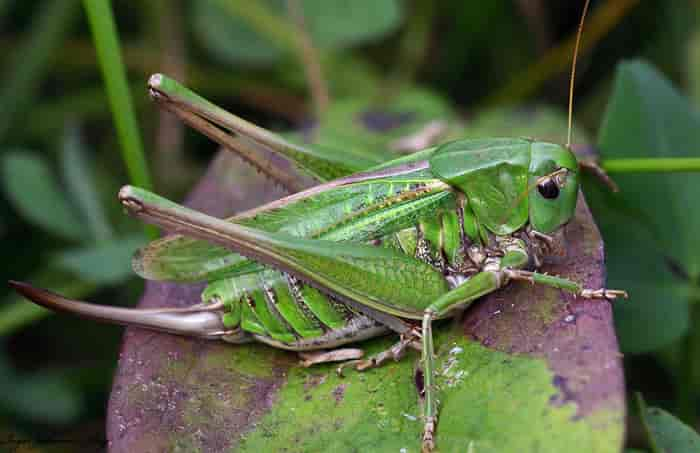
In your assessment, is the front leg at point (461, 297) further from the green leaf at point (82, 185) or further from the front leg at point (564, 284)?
the green leaf at point (82, 185)

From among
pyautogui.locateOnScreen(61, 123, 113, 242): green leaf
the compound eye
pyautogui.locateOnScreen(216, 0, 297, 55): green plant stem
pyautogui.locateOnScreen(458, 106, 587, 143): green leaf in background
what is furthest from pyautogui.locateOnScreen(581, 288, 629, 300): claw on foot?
pyautogui.locateOnScreen(216, 0, 297, 55): green plant stem

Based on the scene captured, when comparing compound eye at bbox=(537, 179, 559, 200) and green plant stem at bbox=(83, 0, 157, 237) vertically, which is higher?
green plant stem at bbox=(83, 0, 157, 237)

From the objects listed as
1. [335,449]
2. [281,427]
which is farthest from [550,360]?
[281,427]

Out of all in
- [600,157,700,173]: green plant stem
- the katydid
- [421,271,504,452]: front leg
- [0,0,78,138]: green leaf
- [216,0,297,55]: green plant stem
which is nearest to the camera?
[421,271,504,452]: front leg

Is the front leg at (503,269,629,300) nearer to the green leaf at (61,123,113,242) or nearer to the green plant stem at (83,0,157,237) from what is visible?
the green plant stem at (83,0,157,237)

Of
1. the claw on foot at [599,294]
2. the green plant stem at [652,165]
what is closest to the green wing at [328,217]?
the claw on foot at [599,294]

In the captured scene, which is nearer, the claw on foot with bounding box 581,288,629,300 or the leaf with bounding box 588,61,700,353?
the claw on foot with bounding box 581,288,629,300
